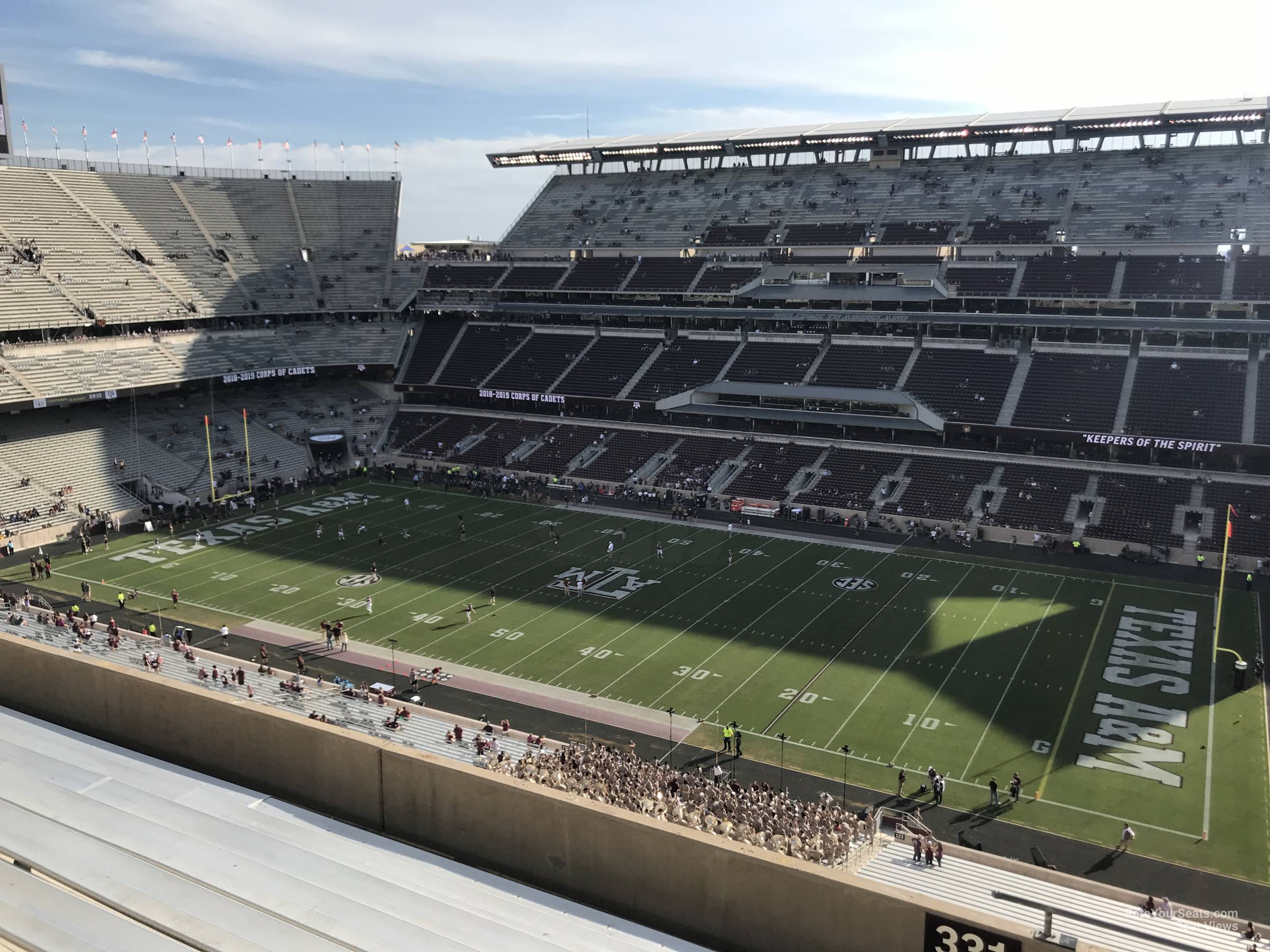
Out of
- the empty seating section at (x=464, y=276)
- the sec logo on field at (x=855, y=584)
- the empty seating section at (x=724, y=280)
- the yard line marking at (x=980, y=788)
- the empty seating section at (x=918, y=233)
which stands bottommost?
the yard line marking at (x=980, y=788)

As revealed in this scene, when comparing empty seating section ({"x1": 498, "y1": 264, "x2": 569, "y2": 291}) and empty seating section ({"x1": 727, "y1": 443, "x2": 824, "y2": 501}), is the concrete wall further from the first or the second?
empty seating section ({"x1": 498, "y1": 264, "x2": 569, "y2": 291})

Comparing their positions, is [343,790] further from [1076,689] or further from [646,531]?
[646,531]

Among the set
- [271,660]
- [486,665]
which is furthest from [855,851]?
[271,660]

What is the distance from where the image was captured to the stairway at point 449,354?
67875 mm

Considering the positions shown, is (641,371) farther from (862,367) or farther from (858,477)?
(858,477)

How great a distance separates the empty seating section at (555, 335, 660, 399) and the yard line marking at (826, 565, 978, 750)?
28.7 m

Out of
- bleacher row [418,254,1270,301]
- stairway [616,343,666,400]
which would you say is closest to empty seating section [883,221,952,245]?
bleacher row [418,254,1270,301]

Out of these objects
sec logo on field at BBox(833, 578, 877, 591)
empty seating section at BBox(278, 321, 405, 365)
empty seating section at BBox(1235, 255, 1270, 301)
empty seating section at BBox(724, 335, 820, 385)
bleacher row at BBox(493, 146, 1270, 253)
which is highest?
bleacher row at BBox(493, 146, 1270, 253)

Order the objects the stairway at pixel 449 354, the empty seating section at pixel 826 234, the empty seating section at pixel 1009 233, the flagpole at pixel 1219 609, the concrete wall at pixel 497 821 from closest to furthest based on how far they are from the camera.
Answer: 1. the concrete wall at pixel 497 821
2. the flagpole at pixel 1219 609
3. the empty seating section at pixel 1009 233
4. the empty seating section at pixel 826 234
5. the stairway at pixel 449 354

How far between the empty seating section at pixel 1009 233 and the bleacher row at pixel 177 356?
135 feet

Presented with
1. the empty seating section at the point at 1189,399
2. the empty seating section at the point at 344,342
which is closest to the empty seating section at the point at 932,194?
the empty seating section at the point at 1189,399

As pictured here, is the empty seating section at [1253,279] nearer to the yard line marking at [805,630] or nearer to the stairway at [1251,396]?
the stairway at [1251,396]

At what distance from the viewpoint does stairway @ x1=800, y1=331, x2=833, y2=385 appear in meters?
56.2

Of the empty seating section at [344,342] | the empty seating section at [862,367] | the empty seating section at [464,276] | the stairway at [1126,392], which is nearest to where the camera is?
the stairway at [1126,392]
